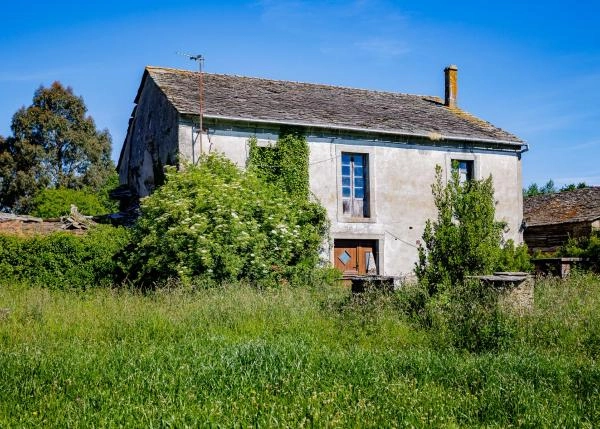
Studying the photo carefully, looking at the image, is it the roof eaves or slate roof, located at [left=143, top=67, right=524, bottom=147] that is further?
slate roof, located at [left=143, top=67, right=524, bottom=147]

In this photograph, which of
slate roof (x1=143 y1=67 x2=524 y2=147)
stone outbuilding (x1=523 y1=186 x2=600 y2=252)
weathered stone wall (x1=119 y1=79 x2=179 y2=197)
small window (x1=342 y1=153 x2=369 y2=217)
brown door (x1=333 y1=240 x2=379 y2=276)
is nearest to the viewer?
slate roof (x1=143 y1=67 x2=524 y2=147)

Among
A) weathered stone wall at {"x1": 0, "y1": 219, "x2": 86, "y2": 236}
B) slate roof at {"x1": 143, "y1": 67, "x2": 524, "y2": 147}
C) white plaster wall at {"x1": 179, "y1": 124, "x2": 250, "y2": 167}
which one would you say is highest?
slate roof at {"x1": 143, "y1": 67, "x2": 524, "y2": 147}

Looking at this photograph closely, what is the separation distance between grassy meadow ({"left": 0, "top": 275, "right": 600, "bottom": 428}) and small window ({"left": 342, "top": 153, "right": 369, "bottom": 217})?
8428 millimetres

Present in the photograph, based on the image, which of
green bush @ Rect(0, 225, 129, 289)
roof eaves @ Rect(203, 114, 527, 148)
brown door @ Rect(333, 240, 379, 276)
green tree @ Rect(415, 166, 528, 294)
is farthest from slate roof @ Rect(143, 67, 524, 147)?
green tree @ Rect(415, 166, 528, 294)

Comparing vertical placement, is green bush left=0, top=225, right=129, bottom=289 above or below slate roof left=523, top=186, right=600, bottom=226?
below

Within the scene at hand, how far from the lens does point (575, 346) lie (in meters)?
7.87

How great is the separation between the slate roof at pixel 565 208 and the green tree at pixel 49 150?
26811mm

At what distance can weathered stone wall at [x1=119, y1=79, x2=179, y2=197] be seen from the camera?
17.7m

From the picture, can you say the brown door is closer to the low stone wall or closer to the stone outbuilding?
the low stone wall

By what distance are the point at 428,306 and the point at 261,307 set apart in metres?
2.75

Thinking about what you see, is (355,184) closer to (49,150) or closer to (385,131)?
(385,131)

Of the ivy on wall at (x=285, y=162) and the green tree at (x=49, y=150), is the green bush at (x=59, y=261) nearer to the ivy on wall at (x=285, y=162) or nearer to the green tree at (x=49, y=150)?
the ivy on wall at (x=285, y=162)

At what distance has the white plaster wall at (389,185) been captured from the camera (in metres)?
18.1

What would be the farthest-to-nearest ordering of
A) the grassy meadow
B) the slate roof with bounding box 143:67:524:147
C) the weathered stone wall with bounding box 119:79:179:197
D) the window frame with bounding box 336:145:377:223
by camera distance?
the window frame with bounding box 336:145:377:223 < the weathered stone wall with bounding box 119:79:179:197 < the slate roof with bounding box 143:67:524:147 < the grassy meadow
